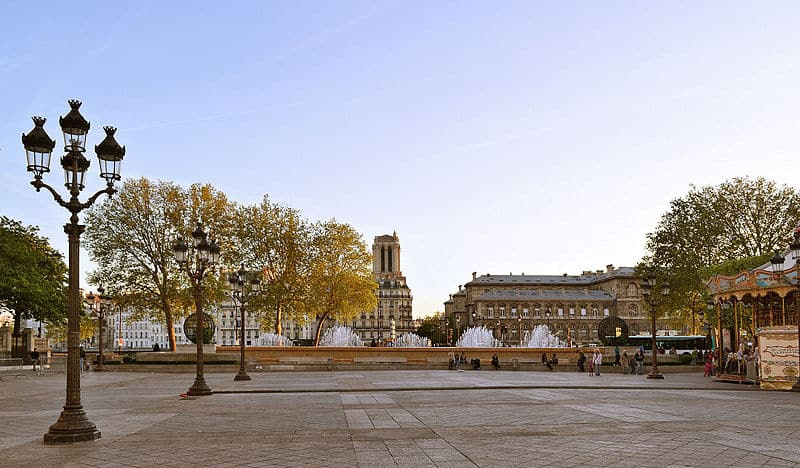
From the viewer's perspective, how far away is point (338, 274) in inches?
2354

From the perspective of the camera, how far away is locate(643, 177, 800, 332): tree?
5194cm

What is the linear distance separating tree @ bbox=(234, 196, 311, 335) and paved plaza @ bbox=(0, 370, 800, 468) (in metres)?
34.0

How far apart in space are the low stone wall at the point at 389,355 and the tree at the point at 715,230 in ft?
37.3

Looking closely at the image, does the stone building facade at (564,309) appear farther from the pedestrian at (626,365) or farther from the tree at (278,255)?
the pedestrian at (626,365)

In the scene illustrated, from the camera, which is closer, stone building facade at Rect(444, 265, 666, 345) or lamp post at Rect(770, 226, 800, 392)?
lamp post at Rect(770, 226, 800, 392)

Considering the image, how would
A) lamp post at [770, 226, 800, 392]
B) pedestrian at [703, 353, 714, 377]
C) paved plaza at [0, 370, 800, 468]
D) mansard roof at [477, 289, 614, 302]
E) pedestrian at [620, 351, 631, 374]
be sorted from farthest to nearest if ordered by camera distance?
mansard roof at [477, 289, 614, 302], pedestrian at [620, 351, 631, 374], pedestrian at [703, 353, 714, 377], lamp post at [770, 226, 800, 392], paved plaza at [0, 370, 800, 468]

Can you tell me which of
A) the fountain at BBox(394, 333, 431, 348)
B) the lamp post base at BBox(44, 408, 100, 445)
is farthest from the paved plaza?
the fountain at BBox(394, 333, 431, 348)

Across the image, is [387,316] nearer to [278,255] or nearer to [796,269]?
[278,255]

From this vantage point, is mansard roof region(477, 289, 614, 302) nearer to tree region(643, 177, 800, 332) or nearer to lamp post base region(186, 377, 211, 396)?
tree region(643, 177, 800, 332)

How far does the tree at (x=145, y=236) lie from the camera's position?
51906 mm

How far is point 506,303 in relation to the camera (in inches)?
5177

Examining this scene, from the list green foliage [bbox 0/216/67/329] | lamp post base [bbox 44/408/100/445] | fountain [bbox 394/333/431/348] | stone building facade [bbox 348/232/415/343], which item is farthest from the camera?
stone building facade [bbox 348/232/415/343]

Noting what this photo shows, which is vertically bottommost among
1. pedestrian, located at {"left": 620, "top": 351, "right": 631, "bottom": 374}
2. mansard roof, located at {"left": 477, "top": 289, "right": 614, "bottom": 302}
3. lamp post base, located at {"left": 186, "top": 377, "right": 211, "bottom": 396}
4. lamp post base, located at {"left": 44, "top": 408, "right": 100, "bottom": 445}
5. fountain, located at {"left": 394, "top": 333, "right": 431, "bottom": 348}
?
fountain, located at {"left": 394, "top": 333, "right": 431, "bottom": 348}

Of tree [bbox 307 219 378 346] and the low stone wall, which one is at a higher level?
tree [bbox 307 219 378 346]
